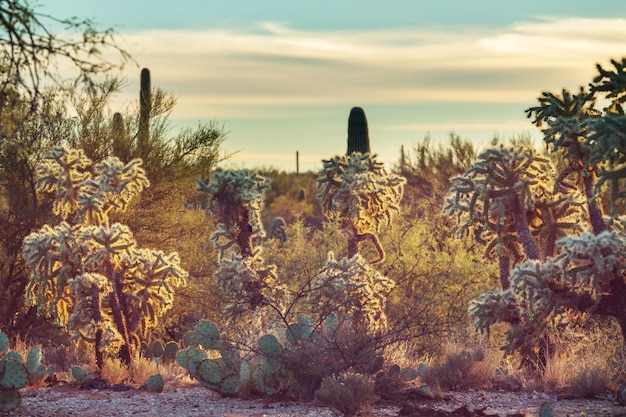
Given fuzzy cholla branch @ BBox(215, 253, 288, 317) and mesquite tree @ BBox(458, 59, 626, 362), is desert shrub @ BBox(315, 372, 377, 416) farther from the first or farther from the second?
fuzzy cholla branch @ BBox(215, 253, 288, 317)

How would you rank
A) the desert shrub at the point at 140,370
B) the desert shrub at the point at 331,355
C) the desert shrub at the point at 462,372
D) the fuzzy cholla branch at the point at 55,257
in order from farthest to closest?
the desert shrub at the point at 140,370 → the fuzzy cholla branch at the point at 55,257 → the desert shrub at the point at 462,372 → the desert shrub at the point at 331,355

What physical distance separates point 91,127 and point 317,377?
11.7m

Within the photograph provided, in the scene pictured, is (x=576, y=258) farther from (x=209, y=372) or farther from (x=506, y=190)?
(x=209, y=372)

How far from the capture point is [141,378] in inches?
567

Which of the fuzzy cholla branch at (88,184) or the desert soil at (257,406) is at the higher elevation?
the fuzzy cholla branch at (88,184)

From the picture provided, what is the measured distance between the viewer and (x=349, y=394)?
10562 mm

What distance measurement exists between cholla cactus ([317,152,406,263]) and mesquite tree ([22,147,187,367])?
2.62 metres

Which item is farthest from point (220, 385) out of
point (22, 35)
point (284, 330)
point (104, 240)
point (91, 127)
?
point (91, 127)

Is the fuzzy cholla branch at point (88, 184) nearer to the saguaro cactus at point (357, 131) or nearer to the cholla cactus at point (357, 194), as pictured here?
the cholla cactus at point (357, 194)

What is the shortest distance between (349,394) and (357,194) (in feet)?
16.9

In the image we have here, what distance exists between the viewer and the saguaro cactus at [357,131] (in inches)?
904

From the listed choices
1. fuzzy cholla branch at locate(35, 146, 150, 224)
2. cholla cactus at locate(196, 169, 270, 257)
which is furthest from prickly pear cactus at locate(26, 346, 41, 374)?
cholla cactus at locate(196, 169, 270, 257)

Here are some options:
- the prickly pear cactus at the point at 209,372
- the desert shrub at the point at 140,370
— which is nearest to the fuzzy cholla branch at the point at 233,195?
the desert shrub at the point at 140,370

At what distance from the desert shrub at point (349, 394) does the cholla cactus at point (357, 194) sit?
470 centimetres
